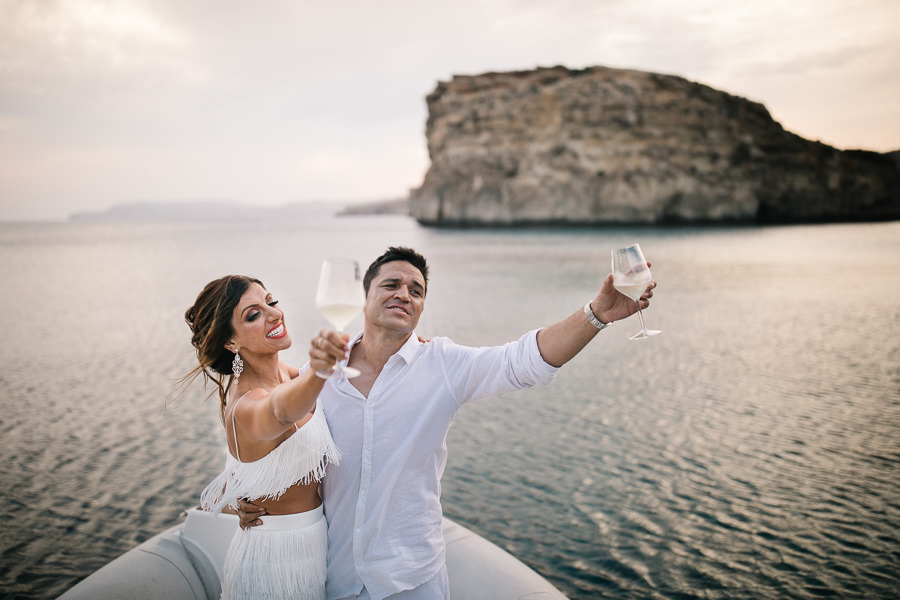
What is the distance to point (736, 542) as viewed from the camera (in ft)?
18.2

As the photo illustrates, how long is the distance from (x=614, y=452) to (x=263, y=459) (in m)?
6.05

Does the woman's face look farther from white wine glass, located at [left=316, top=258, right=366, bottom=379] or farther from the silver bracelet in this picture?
the silver bracelet

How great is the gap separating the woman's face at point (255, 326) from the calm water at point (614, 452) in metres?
3.89

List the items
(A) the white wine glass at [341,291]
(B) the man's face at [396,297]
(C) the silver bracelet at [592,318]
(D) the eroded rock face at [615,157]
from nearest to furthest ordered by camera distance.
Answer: (A) the white wine glass at [341,291]
(C) the silver bracelet at [592,318]
(B) the man's face at [396,297]
(D) the eroded rock face at [615,157]

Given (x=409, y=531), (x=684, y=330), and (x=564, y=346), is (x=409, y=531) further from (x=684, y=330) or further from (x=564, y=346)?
(x=684, y=330)

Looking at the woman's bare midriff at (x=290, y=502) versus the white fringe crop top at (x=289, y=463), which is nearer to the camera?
the white fringe crop top at (x=289, y=463)

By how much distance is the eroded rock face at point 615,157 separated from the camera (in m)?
69.2

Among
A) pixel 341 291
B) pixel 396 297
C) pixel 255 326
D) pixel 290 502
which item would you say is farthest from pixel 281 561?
pixel 341 291

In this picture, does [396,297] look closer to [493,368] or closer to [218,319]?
[493,368]

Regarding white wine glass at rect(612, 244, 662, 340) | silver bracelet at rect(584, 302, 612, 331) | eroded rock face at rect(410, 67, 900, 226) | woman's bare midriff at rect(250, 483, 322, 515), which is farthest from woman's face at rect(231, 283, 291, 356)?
eroded rock face at rect(410, 67, 900, 226)

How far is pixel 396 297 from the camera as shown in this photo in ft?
8.87

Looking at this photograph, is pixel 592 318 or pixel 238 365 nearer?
pixel 592 318

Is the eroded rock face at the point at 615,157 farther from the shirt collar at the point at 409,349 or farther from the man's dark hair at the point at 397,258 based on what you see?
the shirt collar at the point at 409,349

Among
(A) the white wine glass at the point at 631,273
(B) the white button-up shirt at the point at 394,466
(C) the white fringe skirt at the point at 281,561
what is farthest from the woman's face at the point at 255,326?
(A) the white wine glass at the point at 631,273
